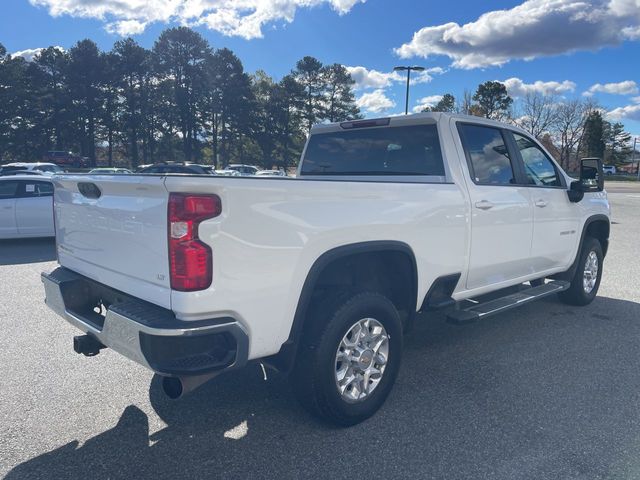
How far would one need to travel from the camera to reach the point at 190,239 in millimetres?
2262

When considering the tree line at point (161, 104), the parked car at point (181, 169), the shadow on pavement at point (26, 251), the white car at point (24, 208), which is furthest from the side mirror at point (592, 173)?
the tree line at point (161, 104)

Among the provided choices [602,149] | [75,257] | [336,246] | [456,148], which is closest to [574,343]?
[456,148]

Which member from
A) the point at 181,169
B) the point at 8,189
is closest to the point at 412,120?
the point at 8,189

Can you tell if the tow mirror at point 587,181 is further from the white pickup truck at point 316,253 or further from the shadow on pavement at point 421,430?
the shadow on pavement at point 421,430

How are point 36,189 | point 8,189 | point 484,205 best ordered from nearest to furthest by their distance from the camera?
point 484,205 < point 8,189 < point 36,189

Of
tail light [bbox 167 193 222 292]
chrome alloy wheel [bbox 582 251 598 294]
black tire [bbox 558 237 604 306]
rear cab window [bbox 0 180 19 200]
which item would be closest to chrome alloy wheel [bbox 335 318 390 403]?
tail light [bbox 167 193 222 292]

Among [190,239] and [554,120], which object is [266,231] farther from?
[554,120]

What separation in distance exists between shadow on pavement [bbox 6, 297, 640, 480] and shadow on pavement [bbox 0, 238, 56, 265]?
20.6 feet

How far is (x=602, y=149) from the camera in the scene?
71562 millimetres

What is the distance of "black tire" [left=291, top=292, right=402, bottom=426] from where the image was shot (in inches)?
111

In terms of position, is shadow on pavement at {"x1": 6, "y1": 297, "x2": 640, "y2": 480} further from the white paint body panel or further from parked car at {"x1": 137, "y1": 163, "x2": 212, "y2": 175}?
parked car at {"x1": 137, "y1": 163, "x2": 212, "y2": 175}

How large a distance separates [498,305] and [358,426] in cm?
179

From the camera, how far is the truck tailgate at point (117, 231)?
2379 millimetres

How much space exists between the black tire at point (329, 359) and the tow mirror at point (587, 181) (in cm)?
311
